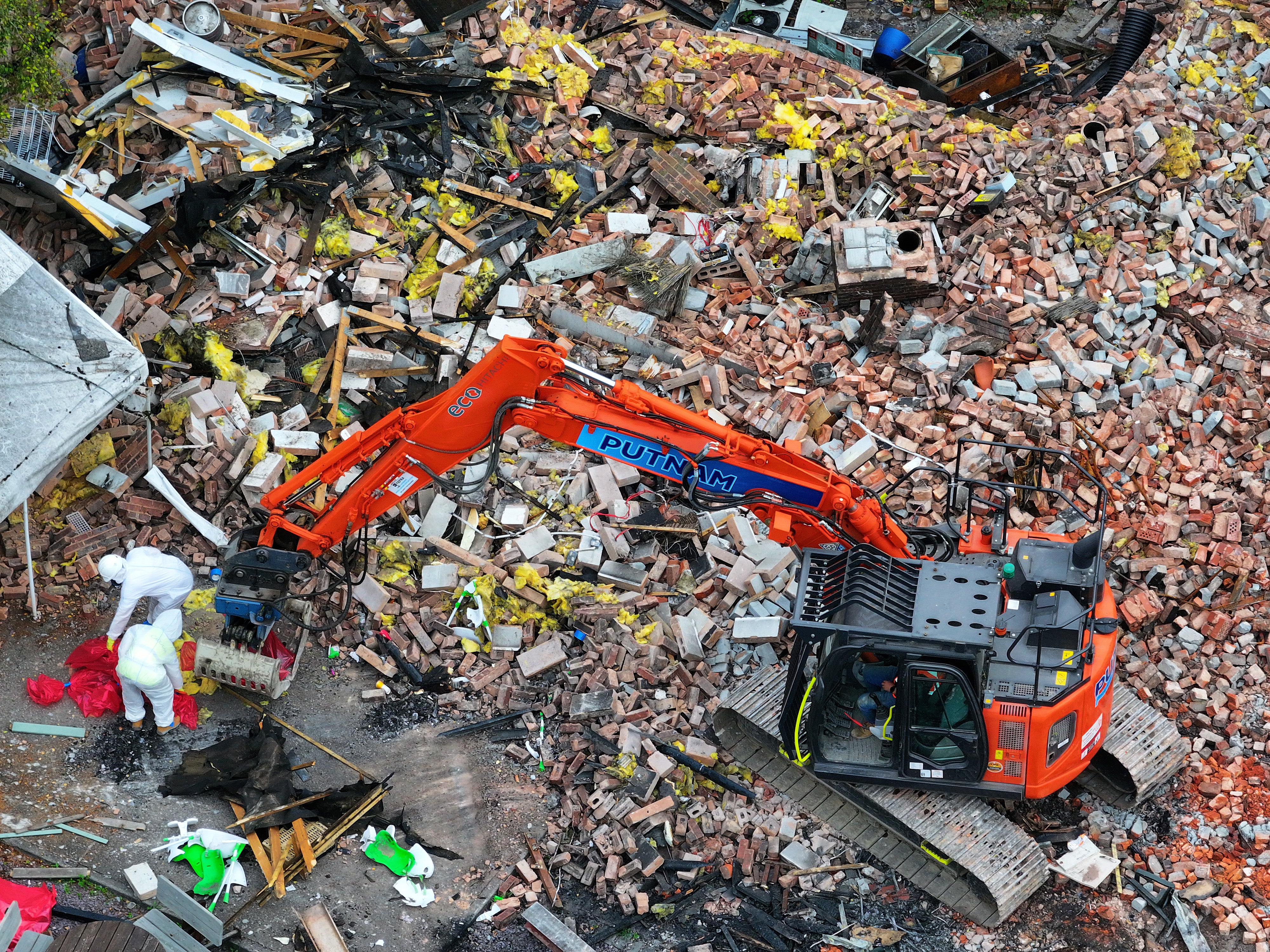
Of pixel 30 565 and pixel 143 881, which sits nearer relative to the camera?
pixel 143 881

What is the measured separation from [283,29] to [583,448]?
8267mm

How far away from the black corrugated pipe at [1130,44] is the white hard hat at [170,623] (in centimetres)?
1500

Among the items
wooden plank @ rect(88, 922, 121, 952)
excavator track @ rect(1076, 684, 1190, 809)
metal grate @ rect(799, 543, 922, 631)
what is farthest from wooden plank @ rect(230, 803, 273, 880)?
excavator track @ rect(1076, 684, 1190, 809)

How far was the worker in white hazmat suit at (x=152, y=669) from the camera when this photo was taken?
1030cm

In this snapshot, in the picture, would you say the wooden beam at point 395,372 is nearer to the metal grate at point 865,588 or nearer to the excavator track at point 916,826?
the excavator track at point 916,826

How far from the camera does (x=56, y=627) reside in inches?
455

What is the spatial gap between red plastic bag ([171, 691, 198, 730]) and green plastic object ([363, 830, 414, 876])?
217cm

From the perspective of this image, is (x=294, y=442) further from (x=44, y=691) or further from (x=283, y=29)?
(x=283, y=29)

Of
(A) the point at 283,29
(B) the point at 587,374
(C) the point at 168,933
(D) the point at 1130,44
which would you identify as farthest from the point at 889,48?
(C) the point at 168,933

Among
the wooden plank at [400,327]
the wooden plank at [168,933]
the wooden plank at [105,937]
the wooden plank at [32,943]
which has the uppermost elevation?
the wooden plank at [400,327]

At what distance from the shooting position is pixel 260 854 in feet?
31.9

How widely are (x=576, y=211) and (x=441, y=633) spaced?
19.0 feet

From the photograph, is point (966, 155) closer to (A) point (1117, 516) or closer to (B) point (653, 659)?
(A) point (1117, 516)

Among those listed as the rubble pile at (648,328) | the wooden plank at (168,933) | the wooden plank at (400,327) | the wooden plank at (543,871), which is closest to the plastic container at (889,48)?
the rubble pile at (648,328)
